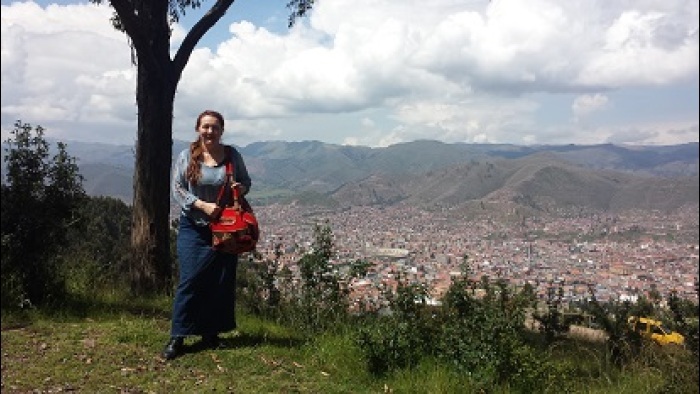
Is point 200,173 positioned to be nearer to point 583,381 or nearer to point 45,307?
point 45,307

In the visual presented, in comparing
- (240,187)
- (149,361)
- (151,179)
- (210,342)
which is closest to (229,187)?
(240,187)

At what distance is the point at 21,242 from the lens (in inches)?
219

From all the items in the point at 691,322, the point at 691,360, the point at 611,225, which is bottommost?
the point at 611,225

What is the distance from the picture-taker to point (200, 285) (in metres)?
4.82

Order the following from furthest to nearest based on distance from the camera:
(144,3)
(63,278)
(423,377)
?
1. (144,3)
2. (63,278)
3. (423,377)

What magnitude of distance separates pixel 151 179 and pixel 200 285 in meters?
2.29

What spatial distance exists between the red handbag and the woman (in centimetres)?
8

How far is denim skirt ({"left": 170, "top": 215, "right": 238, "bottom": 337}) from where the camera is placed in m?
4.77

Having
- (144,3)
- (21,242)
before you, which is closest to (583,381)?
(21,242)

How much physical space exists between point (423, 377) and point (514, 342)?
81cm

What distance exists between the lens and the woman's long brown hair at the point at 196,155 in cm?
472

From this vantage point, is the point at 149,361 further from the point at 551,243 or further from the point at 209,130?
the point at 551,243

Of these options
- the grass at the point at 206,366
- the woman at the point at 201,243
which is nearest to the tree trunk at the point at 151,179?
the grass at the point at 206,366

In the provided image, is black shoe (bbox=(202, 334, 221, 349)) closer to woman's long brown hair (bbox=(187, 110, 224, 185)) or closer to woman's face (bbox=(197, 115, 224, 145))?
woman's long brown hair (bbox=(187, 110, 224, 185))
